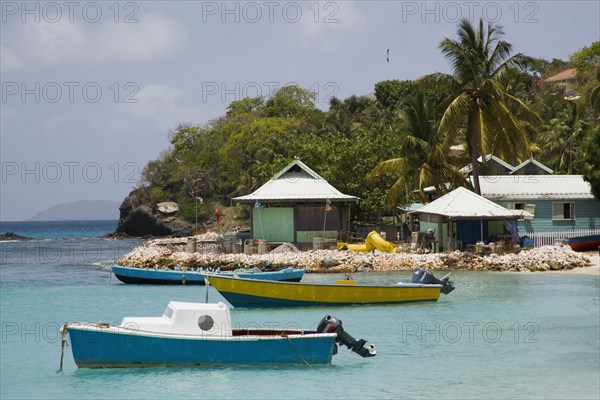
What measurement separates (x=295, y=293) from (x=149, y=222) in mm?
74055

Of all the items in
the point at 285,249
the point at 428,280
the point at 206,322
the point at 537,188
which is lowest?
the point at 206,322

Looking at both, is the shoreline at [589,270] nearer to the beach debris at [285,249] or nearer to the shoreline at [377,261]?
the shoreline at [377,261]

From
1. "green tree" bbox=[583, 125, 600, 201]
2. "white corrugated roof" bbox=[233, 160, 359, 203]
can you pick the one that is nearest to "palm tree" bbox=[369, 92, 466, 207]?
"white corrugated roof" bbox=[233, 160, 359, 203]

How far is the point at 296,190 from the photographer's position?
46438 mm

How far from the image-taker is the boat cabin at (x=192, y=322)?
739 inches

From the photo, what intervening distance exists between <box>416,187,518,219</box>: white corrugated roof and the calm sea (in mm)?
4430

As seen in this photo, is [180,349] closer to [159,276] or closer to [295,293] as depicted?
[295,293]

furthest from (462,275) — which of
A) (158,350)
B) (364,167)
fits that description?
(158,350)

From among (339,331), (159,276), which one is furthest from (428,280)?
Result: (159,276)

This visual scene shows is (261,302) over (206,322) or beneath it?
beneath

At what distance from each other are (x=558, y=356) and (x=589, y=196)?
2628cm

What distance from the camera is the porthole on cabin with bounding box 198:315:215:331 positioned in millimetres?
18781

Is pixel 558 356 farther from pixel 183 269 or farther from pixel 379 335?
pixel 183 269

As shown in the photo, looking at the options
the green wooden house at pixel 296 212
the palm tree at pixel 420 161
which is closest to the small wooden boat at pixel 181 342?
the green wooden house at pixel 296 212
